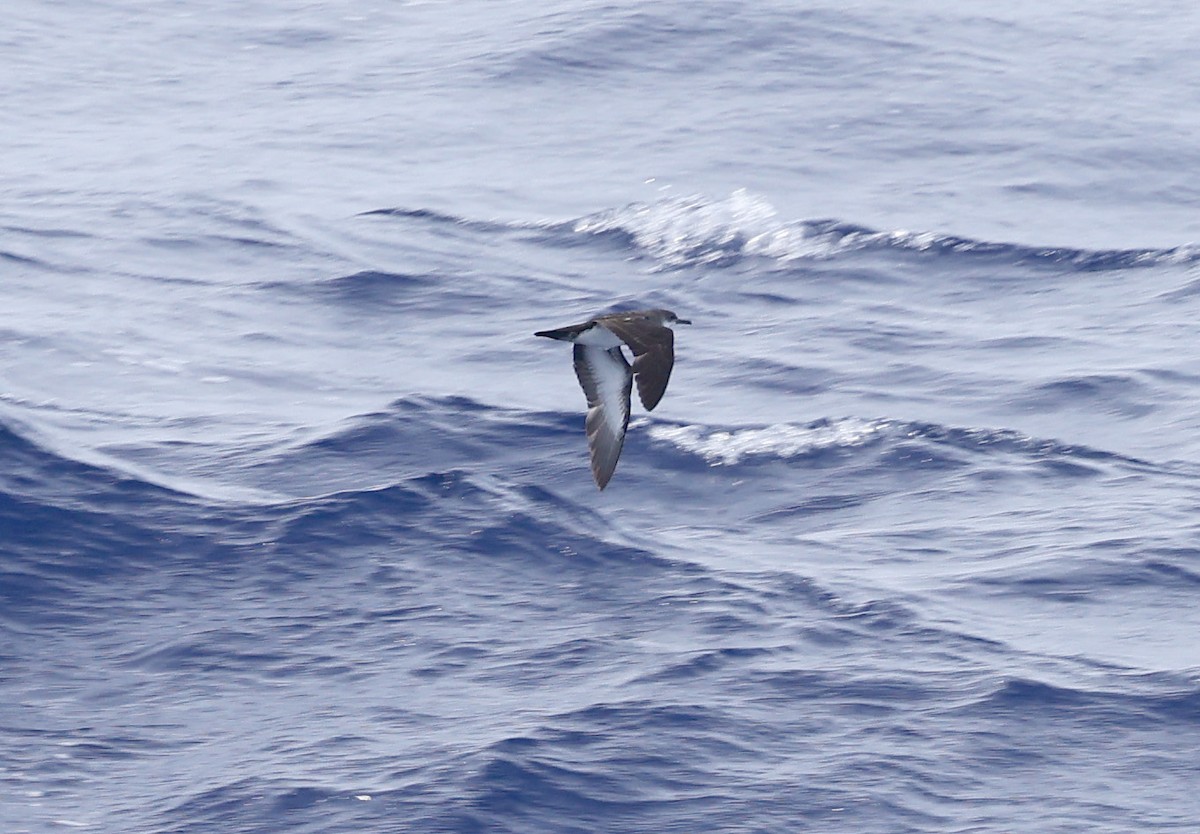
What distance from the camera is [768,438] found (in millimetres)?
19312

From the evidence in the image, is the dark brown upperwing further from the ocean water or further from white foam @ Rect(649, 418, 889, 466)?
white foam @ Rect(649, 418, 889, 466)

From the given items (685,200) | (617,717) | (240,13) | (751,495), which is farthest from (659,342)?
(240,13)

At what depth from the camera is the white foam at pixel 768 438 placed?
18984mm

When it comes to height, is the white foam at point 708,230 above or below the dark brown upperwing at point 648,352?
below

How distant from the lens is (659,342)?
1309 cm

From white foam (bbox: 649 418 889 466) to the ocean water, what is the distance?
55mm

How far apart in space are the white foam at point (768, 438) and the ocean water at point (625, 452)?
0.06 meters

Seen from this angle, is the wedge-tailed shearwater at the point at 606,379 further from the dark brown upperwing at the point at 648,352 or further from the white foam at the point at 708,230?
the white foam at the point at 708,230

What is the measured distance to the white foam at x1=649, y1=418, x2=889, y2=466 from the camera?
18984 mm

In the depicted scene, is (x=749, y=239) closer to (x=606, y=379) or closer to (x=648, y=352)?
(x=606, y=379)

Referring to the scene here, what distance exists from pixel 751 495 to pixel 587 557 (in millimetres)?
2232

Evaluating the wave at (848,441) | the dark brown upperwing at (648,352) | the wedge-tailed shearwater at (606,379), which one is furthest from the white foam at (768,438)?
the dark brown upperwing at (648,352)

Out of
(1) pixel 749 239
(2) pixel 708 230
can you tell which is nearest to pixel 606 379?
(1) pixel 749 239

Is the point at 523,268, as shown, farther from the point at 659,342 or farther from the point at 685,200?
the point at 659,342
